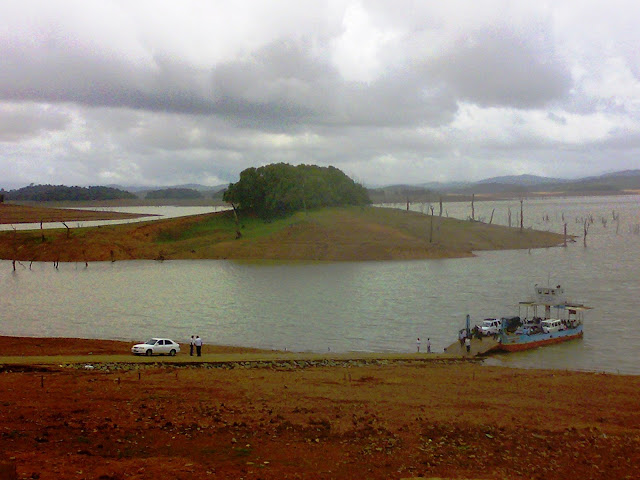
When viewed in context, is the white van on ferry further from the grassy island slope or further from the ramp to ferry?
the grassy island slope

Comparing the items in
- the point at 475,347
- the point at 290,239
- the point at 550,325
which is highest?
the point at 290,239

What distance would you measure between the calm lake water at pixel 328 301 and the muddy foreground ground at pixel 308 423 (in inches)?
390

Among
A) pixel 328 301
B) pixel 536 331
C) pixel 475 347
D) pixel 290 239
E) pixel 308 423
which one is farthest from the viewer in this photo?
pixel 290 239

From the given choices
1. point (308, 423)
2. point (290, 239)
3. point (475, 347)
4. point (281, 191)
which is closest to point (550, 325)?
point (475, 347)

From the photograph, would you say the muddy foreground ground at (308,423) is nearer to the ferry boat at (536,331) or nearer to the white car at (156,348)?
the white car at (156,348)

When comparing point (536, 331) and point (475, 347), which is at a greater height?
point (536, 331)

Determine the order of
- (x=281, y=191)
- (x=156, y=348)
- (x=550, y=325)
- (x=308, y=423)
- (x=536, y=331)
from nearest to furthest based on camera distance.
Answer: (x=308, y=423)
(x=156, y=348)
(x=536, y=331)
(x=550, y=325)
(x=281, y=191)

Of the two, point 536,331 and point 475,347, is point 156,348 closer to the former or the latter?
point 475,347

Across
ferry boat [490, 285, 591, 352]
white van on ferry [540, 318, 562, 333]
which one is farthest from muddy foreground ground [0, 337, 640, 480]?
white van on ferry [540, 318, 562, 333]

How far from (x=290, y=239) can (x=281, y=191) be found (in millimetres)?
20096

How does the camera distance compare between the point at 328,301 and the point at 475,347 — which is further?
the point at 328,301

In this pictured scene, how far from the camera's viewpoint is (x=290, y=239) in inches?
3501

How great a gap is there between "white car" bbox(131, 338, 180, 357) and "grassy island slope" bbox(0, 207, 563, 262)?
170 ft

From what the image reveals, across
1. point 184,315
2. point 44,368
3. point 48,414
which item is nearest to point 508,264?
point 184,315
